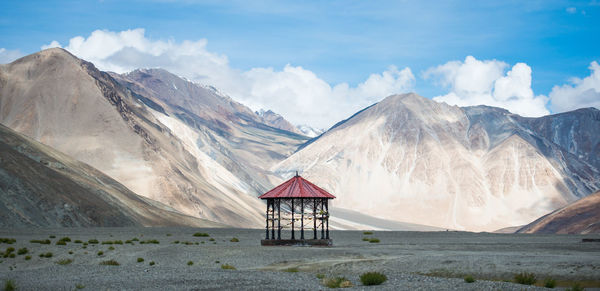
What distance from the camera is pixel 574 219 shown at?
3674 inches

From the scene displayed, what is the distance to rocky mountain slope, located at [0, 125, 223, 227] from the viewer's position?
53.7 m

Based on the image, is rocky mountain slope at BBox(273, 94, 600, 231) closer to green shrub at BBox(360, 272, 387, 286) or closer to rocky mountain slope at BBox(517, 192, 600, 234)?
rocky mountain slope at BBox(517, 192, 600, 234)

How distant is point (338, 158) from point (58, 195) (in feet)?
397

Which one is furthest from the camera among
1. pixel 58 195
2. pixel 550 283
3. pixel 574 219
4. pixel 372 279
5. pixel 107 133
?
pixel 107 133

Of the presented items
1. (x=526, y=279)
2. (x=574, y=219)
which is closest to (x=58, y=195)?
(x=526, y=279)

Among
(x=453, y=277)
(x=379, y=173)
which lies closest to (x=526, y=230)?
(x=379, y=173)

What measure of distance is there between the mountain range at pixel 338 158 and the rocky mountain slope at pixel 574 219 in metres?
37.8

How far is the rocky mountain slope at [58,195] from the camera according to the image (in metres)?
53.7

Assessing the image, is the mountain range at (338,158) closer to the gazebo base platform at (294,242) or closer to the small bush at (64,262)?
the gazebo base platform at (294,242)

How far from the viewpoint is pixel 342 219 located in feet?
452

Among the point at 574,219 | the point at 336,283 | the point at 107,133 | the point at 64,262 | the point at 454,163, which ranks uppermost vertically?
the point at 454,163

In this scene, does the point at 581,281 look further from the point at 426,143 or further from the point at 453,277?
the point at 426,143

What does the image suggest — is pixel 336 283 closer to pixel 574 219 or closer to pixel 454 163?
pixel 574 219

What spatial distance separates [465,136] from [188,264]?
160000 mm
